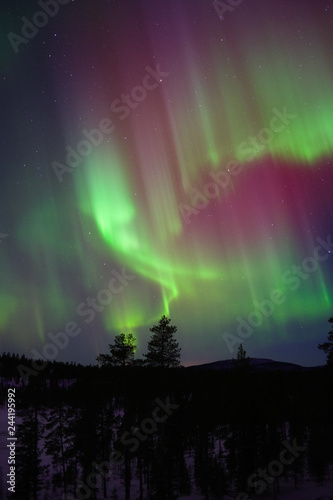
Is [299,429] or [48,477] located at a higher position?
[299,429]

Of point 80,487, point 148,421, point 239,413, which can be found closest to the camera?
point 148,421

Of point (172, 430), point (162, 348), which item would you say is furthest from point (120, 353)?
point (172, 430)

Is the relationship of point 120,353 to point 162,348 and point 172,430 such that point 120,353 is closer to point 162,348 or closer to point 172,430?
point 162,348

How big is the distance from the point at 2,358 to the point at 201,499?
595ft

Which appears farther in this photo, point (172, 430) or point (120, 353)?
point (172, 430)

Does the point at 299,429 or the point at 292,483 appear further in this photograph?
the point at 299,429

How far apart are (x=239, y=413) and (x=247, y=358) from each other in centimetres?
1150

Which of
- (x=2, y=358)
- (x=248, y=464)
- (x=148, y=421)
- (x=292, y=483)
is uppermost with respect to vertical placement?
(x=2, y=358)

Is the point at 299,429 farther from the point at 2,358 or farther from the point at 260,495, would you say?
the point at 2,358

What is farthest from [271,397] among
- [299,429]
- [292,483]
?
[299,429]

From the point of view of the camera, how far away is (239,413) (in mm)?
36219

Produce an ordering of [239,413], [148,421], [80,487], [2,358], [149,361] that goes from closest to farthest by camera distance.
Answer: [149,361] → [148,421] → [239,413] → [80,487] → [2,358]

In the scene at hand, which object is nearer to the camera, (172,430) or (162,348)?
(162,348)

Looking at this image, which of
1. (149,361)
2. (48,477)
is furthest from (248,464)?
(48,477)
